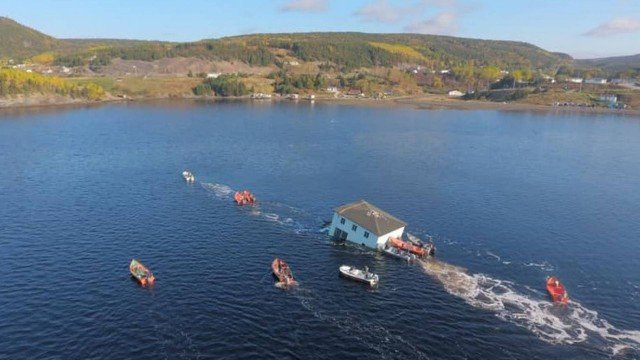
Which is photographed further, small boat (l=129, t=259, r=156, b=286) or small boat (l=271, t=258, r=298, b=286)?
small boat (l=271, t=258, r=298, b=286)

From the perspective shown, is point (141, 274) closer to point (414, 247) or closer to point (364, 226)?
point (364, 226)

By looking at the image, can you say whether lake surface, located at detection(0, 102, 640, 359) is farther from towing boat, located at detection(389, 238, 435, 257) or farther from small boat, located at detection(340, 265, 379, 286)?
towing boat, located at detection(389, 238, 435, 257)

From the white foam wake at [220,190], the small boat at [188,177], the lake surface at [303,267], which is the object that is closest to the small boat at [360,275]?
the lake surface at [303,267]

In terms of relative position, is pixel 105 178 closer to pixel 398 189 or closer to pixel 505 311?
pixel 398 189

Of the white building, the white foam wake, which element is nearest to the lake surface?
the white foam wake

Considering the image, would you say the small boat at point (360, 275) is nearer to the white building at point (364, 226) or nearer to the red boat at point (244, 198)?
the white building at point (364, 226)

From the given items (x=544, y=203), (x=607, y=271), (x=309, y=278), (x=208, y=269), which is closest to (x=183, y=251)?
(x=208, y=269)
